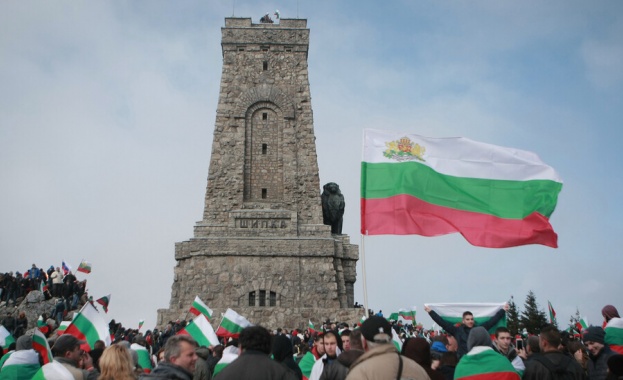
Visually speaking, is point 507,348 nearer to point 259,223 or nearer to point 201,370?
point 201,370

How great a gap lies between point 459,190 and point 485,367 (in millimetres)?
4595

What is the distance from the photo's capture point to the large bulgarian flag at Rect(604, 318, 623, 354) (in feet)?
24.0

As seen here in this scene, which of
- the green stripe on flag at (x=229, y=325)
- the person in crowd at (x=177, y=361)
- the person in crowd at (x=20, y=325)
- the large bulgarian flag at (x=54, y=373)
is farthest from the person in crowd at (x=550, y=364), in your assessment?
the person in crowd at (x=20, y=325)

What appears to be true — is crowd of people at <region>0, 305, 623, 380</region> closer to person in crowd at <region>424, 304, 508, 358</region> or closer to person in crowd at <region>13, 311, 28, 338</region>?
person in crowd at <region>424, 304, 508, 358</region>

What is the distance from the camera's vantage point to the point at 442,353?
23.2ft

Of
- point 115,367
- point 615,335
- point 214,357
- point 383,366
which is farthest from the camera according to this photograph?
point 214,357

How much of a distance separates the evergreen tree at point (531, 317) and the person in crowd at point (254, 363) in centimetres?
3123

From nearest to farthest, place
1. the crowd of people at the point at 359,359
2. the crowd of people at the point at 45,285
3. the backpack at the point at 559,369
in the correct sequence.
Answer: the crowd of people at the point at 359,359 < the backpack at the point at 559,369 < the crowd of people at the point at 45,285

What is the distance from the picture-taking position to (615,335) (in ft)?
24.1

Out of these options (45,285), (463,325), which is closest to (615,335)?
(463,325)

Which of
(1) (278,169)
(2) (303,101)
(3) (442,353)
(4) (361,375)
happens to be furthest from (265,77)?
(4) (361,375)

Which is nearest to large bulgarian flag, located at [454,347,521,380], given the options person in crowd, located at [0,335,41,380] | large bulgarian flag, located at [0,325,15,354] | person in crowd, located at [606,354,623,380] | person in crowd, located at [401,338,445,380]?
person in crowd, located at [401,338,445,380]

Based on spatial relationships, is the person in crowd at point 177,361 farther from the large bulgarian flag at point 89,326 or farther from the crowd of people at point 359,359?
the large bulgarian flag at point 89,326

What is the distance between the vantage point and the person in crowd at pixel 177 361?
200 inches
